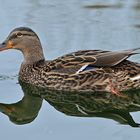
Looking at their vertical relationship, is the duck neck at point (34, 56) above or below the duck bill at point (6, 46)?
below

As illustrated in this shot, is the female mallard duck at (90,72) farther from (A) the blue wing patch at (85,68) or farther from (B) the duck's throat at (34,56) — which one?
(B) the duck's throat at (34,56)

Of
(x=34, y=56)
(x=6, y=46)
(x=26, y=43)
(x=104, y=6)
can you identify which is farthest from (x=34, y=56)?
(x=104, y=6)

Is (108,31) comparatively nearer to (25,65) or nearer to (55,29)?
(55,29)

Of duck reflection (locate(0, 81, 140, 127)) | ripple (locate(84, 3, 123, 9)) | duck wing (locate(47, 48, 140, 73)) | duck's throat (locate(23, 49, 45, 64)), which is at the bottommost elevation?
ripple (locate(84, 3, 123, 9))

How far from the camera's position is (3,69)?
483 inches

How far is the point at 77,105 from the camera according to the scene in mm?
11102

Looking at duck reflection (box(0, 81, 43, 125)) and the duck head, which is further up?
the duck head

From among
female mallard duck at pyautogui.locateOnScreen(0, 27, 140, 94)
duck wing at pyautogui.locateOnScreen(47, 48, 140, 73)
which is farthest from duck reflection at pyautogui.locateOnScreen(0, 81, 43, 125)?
duck wing at pyautogui.locateOnScreen(47, 48, 140, 73)

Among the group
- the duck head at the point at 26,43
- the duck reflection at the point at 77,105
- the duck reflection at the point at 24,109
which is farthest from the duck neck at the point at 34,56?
the duck reflection at the point at 24,109

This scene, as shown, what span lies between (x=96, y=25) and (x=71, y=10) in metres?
0.87

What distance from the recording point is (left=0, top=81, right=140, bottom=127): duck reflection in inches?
420

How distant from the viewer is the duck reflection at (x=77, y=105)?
1067cm

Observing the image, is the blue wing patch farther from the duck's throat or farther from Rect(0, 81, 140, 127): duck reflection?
the duck's throat

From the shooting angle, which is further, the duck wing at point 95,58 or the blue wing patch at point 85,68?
the blue wing patch at point 85,68
